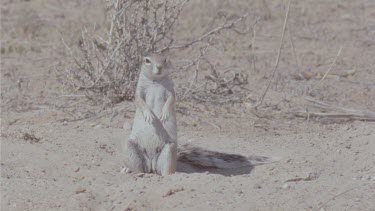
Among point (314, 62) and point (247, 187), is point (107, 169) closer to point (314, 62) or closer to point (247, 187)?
point (247, 187)

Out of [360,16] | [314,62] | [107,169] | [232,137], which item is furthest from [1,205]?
[360,16]

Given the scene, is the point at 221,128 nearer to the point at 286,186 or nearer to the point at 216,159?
the point at 216,159

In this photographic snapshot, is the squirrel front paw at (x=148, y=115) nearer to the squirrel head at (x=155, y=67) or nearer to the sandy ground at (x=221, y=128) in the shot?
the squirrel head at (x=155, y=67)

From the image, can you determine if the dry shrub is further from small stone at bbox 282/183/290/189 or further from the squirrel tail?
small stone at bbox 282/183/290/189

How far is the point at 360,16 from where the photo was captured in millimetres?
12203

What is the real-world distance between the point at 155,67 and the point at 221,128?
1.86 meters

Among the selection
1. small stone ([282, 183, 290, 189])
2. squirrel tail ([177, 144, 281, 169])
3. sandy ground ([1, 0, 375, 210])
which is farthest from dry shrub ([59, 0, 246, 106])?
small stone ([282, 183, 290, 189])

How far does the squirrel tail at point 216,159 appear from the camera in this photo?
6.46 m

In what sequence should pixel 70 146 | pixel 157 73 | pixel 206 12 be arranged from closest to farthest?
1. pixel 157 73
2. pixel 70 146
3. pixel 206 12

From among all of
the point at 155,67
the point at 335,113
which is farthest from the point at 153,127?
the point at 335,113

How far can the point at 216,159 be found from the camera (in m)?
6.49

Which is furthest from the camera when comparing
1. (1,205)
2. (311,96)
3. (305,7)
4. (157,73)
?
(305,7)

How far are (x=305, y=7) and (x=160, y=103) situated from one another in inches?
272

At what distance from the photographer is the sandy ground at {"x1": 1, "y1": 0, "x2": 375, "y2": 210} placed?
5289 millimetres
